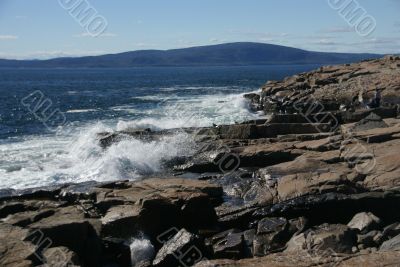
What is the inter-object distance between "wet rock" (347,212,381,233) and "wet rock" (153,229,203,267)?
3.45 m

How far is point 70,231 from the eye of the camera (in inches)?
382

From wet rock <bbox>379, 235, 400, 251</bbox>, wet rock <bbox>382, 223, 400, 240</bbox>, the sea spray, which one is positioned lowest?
the sea spray

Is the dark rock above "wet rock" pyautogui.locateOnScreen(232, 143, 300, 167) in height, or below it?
below

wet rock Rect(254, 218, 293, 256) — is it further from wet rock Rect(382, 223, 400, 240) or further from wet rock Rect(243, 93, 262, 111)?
wet rock Rect(243, 93, 262, 111)

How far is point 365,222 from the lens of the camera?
10.9m

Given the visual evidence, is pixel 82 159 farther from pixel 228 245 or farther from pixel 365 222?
pixel 365 222

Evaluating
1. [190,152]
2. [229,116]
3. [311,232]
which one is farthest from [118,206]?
[229,116]

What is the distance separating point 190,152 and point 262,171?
4.11 meters

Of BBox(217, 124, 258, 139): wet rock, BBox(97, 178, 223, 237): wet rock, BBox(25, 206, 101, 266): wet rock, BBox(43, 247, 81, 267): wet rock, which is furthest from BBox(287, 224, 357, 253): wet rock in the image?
BBox(217, 124, 258, 139): wet rock

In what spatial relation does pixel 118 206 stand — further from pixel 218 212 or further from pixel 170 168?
pixel 170 168

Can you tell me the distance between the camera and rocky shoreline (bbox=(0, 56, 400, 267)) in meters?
9.14

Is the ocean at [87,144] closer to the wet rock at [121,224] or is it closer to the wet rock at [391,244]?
the wet rock at [121,224]

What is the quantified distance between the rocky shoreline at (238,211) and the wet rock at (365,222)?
2 cm

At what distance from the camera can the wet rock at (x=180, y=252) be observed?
9.82 metres
